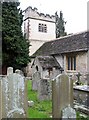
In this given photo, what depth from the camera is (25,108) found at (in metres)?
3.69

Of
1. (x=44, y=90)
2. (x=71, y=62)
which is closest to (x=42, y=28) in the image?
(x=71, y=62)

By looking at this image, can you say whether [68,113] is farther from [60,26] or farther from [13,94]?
[60,26]

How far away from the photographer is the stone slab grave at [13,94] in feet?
12.1

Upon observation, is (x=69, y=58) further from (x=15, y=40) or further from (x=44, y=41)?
(x=44, y=41)

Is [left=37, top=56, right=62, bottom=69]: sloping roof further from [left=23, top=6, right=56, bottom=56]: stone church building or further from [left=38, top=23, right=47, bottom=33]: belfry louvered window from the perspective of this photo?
[left=38, top=23, right=47, bottom=33]: belfry louvered window

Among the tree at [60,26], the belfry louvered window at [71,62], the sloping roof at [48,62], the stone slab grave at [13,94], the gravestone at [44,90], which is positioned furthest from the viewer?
the tree at [60,26]

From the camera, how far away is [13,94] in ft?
12.4

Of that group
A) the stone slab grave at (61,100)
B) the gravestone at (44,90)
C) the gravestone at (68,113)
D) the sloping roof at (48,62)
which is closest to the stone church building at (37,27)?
the sloping roof at (48,62)

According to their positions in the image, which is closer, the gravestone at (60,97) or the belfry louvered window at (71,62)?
the gravestone at (60,97)

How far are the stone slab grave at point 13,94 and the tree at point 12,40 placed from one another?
19.4 meters

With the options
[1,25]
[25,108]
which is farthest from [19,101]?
[1,25]

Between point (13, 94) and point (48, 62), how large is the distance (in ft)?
65.9

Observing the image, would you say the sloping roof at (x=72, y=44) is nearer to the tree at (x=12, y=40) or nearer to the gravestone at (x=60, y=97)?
the tree at (x=12, y=40)

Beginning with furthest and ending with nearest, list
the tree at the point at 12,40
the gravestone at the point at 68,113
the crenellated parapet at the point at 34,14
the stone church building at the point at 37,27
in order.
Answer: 1. the crenellated parapet at the point at 34,14
2. the stone church building at the point at 37,27
3. the tree at the point at 12,40
4. the gravestone at the point at 68,113
